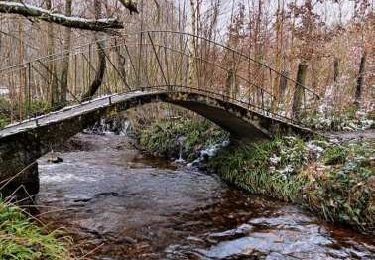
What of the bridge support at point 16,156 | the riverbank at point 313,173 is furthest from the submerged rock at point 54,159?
the bridge support at point 16,156

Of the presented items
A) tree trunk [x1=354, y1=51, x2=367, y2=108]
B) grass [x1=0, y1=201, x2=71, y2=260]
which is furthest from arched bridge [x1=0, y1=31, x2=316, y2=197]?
tree trunk [x1=354, y1=51, x2=367, y2=108]

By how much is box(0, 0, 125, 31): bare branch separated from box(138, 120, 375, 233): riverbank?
15.8 feet

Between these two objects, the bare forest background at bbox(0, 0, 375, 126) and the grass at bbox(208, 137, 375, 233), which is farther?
the bare forest background at bbox(0, 0, 375, 126)

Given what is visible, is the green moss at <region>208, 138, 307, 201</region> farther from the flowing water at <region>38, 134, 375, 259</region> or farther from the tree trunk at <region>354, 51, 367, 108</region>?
the tree trunk at <region>354, 51, 367, 108</region>

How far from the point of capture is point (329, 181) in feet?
27.0

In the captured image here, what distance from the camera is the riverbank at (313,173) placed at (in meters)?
7.63

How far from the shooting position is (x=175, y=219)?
25.7ft

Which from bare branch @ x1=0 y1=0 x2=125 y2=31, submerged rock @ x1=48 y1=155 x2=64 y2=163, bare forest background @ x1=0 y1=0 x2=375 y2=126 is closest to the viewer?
bare branch @ x1=0 y1=0 x2=125 y2=31

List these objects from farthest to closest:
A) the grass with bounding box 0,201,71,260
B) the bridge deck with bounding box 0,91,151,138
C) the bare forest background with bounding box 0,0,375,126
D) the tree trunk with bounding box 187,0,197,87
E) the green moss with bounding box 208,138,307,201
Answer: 1. the bare forest background with bounding box 0,0,375,126
2. the tree trunk with bounding box 187,0,197,87
3. the green moss with bounding box 208,138,307,201
4. the bridge deck with bounding box 0,91,151,138
5. the grass with bounding box 0,201,71,260

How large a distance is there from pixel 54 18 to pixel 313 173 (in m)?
5.66

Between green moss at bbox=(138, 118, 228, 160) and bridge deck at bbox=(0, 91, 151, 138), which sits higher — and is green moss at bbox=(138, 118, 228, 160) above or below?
below

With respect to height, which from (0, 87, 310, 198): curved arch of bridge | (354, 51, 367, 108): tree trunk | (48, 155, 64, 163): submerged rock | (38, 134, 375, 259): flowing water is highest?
(354, 51, 367, 108): tree trunk

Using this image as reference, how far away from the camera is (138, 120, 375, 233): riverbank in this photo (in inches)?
300

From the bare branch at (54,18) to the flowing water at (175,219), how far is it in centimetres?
276
